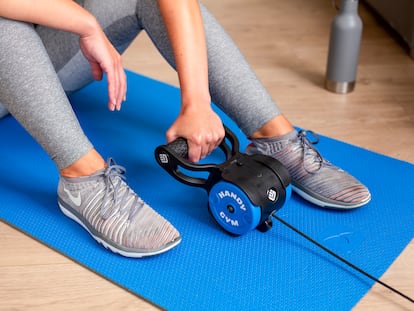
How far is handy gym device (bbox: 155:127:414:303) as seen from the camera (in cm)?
115

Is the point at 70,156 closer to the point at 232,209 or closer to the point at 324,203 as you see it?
the point at 232,209

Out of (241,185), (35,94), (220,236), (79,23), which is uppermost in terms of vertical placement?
(79,23)

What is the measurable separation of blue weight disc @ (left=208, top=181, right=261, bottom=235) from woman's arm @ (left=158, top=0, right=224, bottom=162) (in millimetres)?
85

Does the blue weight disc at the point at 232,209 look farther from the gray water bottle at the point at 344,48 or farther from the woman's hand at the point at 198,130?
the gray water bottle at the point at 344,48

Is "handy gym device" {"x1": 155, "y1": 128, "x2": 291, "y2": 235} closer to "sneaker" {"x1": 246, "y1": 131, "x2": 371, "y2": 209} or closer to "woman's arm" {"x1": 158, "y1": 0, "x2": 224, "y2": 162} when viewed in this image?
"woman's arm" {"x1": 158, "y1": 0, "x2": 224, "y2": 162}

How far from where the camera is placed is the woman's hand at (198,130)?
1182 mm

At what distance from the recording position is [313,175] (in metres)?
Answer: 1.33

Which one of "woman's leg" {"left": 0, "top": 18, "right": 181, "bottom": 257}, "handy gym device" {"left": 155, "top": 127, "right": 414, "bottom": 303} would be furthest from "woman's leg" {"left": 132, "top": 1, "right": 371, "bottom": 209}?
"woman's leg" {"left": 0, "top": 18, "right": 181, "bottom": 257}

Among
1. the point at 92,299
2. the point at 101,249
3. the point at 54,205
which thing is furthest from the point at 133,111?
the point at 92,299

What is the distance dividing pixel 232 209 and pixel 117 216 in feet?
0.73

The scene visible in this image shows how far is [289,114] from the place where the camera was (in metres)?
1.75

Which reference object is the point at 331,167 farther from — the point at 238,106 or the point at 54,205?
the point at 54,205

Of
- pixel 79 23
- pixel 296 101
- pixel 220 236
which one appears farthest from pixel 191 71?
pixel 296 101

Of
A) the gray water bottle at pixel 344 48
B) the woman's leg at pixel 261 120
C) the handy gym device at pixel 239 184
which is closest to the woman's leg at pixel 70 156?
the handy gym device at pixel 239 184
